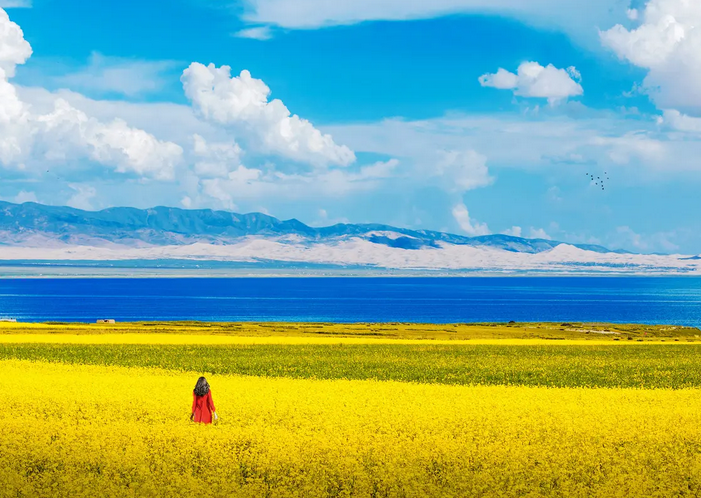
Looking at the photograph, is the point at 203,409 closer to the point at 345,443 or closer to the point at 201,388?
the point at 201,388

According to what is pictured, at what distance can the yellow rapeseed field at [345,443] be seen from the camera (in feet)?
65.1

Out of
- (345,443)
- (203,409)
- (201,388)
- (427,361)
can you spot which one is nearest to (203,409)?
(203,409)

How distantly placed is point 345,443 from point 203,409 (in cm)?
524

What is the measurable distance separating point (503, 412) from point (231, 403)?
9.79 metres

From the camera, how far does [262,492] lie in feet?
63.4

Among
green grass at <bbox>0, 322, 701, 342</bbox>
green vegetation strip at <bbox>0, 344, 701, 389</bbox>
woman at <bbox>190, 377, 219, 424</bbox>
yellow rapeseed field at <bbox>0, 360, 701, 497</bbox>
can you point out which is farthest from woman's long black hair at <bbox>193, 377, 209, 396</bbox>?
green grass at <bbox>0, 322, 701, 342</bbox>

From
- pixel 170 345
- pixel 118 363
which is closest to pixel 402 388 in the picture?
pixel 118 363

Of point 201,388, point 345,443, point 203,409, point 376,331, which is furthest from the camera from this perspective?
point 376,331

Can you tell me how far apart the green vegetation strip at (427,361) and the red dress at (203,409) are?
17295 mm

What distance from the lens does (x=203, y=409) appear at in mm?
26109

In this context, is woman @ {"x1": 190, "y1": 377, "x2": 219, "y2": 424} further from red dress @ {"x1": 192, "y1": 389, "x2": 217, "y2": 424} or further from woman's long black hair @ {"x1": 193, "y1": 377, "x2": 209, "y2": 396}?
woman's long black hair @ {"x1": 193, "y1": 377, "x2": 209, "y2": 396}

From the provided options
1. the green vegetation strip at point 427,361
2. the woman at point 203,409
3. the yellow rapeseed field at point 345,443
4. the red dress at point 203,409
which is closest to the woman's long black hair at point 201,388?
the woman at point 203,409

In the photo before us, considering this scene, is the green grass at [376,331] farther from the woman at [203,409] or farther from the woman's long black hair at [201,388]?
the woman's long black hair at [201,388]

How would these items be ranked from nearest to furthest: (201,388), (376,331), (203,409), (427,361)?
(201,388), (203,409), (427,361), (376,331)
